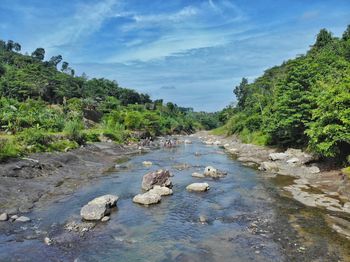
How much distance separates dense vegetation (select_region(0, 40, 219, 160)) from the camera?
46575mm

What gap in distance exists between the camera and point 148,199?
24578 millimetres

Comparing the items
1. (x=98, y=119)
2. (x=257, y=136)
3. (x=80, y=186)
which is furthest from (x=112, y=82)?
(x=80, y=186)

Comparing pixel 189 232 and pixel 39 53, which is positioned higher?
pixel 39 53

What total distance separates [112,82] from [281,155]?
134170 mm

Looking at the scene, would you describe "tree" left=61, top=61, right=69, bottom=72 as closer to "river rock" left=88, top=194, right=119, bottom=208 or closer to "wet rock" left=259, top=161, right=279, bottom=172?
"wet rock" left=259, top=161, right=279, bottom=172

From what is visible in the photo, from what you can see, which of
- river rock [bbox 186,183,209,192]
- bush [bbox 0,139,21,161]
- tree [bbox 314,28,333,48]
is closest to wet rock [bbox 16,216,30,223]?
river rock [bbox 186,183,209,192]

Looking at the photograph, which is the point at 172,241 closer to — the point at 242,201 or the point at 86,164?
the point at 242,201

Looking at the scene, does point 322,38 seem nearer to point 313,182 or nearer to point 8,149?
point 313,182

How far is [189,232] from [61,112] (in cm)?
6857

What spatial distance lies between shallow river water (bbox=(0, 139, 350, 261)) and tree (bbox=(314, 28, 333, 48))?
73.2 m

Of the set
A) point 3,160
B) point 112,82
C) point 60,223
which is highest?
point 112,82

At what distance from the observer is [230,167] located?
41.8 metres

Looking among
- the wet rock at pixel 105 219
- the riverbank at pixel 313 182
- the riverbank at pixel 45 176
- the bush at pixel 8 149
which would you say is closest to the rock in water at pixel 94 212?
the wet rock at pixel 105 219

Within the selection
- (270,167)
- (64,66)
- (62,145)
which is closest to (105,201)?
(270,167)
